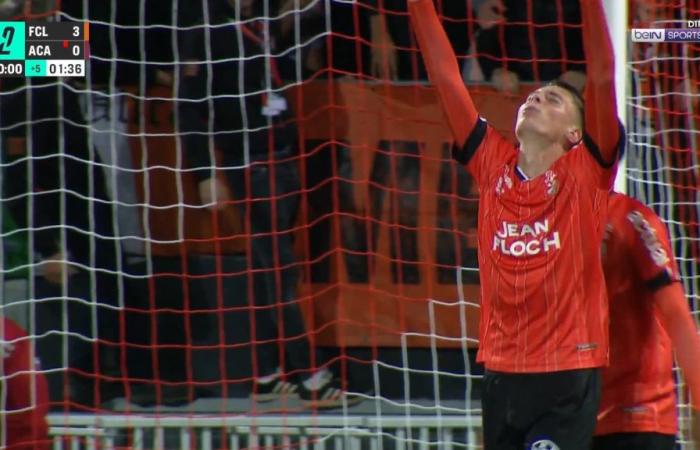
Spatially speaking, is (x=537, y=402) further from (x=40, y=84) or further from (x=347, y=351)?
(x=40, y=84)

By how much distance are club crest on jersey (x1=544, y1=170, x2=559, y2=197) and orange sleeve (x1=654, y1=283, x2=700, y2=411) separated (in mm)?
356

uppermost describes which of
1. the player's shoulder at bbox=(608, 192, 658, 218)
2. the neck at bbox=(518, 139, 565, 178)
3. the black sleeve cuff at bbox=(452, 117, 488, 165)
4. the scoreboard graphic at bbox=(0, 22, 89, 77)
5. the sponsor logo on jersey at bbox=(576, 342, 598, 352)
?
the scoreboard graphic at bbox=(0, 22, 89, 77)

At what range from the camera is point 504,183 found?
3.30 m

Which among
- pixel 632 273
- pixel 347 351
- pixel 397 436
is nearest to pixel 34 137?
pixel 347 351

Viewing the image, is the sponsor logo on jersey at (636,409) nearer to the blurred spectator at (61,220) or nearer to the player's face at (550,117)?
the player's face at (550,117)

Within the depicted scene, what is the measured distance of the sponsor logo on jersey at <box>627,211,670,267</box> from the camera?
320 cm

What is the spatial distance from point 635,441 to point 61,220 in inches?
114

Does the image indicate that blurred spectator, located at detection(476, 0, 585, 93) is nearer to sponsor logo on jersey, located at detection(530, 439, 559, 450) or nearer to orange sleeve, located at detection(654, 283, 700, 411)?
orange sleeve, located at detection(654, 283, 700, 411)

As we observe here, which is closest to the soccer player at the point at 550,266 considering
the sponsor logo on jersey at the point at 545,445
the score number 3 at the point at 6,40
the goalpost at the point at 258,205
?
the sponsor logo on jersey at the point at 545,445

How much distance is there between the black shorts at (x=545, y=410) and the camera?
3.10m

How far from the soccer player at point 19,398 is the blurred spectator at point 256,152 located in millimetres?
942

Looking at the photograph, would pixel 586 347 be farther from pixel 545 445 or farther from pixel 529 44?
pixel 529 44

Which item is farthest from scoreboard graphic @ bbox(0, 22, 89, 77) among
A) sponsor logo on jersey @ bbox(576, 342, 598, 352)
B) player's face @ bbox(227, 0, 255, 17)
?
sponsor logo on jersey @ bbox(576, 342, 598, 352)

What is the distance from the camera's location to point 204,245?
549 centimetres
